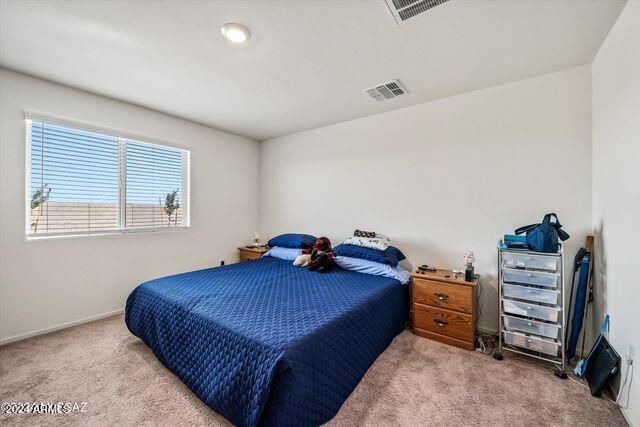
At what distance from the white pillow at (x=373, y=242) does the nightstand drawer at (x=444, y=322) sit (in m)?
0.70

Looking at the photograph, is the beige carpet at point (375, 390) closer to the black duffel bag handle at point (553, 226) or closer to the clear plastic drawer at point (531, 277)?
the clear plastic drawer at point (531, 277)

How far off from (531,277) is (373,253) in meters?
1.36

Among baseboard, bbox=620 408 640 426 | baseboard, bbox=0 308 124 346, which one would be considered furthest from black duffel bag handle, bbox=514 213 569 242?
baseboard, bbox=0 308 124 346

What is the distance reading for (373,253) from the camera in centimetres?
284

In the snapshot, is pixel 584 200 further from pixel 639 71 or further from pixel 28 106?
pixel 28 106

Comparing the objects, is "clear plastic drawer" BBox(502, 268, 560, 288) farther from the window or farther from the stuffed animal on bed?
the window

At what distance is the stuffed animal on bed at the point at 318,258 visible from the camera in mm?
2965

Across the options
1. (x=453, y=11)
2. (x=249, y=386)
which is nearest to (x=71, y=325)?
(x=249, y=386)

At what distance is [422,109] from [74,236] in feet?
13.4

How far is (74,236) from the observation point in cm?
272

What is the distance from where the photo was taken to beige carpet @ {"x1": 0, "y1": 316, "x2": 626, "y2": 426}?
1.53 meters

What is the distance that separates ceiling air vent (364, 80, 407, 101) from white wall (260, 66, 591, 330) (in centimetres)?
43

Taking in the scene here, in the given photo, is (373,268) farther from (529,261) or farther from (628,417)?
(628,417)

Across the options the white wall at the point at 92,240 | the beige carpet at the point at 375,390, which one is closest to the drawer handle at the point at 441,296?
the beige carpet at the point at 375,390
